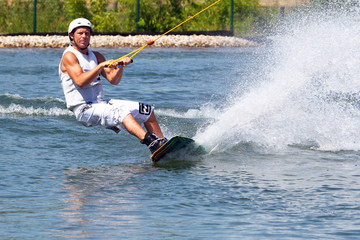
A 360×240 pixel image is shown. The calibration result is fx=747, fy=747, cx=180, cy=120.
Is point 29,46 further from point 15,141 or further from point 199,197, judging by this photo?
point 199,197

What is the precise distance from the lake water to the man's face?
1.26 m

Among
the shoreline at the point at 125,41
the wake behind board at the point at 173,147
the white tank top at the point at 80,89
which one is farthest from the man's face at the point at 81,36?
the shoreline at the point at 125,41

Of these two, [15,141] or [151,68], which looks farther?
[151,68]

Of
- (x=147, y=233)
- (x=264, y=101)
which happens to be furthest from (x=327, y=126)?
(x=147, y=233)

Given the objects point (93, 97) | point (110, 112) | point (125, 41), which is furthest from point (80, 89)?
point (125, 41)

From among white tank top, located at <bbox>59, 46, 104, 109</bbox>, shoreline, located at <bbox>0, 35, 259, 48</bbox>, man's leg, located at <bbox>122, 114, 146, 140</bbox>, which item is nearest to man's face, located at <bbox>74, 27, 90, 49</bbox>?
white tank top, located at <bbox>59, 46, 104, 109</bbox>

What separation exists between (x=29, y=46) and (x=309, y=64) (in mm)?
18181

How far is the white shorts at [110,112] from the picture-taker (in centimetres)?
782

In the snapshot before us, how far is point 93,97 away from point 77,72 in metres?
0.39

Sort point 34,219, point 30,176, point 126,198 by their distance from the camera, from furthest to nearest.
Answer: point 30,176, point 126,198, point 34,219

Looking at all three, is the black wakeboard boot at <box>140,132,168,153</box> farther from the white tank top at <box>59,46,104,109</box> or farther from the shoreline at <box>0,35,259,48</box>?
the shoreline at <box>0,35,259,48</box>

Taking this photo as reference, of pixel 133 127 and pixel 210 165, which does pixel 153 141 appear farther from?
pixel 210 165

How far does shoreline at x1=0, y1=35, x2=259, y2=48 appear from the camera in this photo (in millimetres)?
26781

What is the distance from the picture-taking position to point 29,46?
26.8 m
